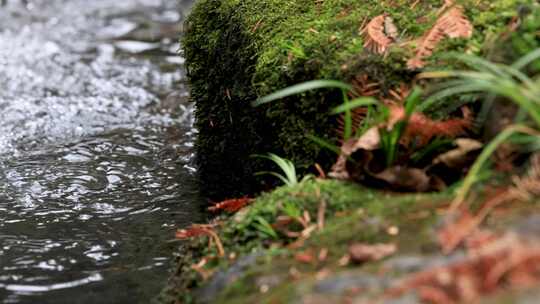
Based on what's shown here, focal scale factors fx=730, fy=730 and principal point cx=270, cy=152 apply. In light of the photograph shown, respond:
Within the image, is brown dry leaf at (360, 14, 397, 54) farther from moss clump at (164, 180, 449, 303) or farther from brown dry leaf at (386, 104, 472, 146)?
moss clump at (164, 180, 449, 303)

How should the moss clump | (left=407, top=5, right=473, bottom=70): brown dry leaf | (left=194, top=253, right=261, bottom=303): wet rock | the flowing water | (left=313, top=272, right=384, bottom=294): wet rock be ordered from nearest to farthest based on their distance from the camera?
1. (left=313, top=272, right=384, bottom=294): wet rock
2. the moss clump
3. (left=194, top=253, right=261, bottom=303): wet rock
4. (left=407, top=5, right=473, bottom=70): brown dry leaf
5. the flowing water

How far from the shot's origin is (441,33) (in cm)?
310

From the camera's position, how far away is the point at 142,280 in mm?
3223

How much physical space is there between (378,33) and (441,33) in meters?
0.30

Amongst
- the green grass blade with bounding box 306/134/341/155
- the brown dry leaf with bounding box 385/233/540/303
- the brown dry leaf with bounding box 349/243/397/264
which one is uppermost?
the green grass blade with bounding box 306/134/341/155

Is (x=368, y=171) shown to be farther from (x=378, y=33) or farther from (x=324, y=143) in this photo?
(x=378, y=33)

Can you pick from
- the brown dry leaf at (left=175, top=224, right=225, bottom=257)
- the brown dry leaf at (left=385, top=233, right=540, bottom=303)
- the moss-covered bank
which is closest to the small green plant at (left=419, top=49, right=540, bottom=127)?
the moss-covered bank

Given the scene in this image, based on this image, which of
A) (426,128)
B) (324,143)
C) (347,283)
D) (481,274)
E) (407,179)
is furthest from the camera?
(324,143)

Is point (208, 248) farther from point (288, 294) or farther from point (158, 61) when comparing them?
point (158, 61)

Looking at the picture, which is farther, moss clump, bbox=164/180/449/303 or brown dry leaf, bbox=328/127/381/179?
brown dry leaf, bbox=328/127/381/179

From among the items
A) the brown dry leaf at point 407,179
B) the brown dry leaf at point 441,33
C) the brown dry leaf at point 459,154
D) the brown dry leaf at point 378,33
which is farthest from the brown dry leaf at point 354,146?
the brown dry leaf at point 378,33

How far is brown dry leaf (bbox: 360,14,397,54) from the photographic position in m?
3.21

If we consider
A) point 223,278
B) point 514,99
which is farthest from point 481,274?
point 223,278

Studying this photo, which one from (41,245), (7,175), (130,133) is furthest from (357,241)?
(130,133)
